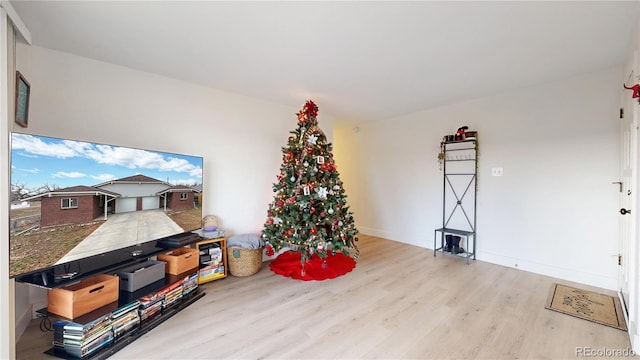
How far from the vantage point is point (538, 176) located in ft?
11.1

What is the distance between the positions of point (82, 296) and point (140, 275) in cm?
42

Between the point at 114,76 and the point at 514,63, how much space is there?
4160mm

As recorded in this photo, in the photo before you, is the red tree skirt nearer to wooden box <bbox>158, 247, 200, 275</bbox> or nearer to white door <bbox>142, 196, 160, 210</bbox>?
wooden box <bbox>158, 247, 200, 275</bbox>

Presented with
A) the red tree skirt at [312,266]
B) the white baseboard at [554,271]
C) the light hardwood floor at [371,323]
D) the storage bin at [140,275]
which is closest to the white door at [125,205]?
the storage bin at [140,275]

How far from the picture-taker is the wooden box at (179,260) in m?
2.49

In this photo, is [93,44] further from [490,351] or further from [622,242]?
[622,242]

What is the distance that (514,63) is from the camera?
2684 mm

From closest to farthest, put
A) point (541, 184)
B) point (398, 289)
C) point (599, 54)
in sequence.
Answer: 1. point (599, 54)
2. point (398, 289)
3. point (541, 184)

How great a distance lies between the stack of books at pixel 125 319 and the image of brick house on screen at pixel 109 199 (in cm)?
71

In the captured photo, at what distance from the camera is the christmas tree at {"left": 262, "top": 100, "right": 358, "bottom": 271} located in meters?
3.16

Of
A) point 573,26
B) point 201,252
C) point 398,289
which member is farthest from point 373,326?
point 573,26

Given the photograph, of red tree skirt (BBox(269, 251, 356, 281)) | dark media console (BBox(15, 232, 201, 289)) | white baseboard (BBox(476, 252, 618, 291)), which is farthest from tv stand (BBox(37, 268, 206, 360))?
white baseboard (BBox(476, 252, 618, 291))

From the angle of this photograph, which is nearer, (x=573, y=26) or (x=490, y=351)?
(x=490, y=351)

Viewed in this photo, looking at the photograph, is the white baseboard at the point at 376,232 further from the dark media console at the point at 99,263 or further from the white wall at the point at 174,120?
the dark media console at the point at 99,263
